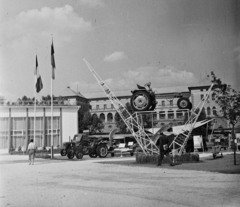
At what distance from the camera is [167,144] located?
15.4 meters

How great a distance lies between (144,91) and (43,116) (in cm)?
3683

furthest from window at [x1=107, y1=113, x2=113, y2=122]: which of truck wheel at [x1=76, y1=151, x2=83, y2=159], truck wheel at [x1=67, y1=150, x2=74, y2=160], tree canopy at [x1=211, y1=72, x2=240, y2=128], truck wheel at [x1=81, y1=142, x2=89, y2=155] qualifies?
tree canopy at [x1=211, y1=72, x2=240, y2=128]

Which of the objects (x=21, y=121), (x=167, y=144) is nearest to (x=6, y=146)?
(x=21, y=121)

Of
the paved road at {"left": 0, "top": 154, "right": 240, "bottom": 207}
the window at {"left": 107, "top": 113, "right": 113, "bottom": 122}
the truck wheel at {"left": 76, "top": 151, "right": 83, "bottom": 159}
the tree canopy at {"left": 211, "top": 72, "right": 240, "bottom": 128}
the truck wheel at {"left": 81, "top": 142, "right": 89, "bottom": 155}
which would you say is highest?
the window at {"left": 107, "top": 113, "right": 113, "bottom": 122}

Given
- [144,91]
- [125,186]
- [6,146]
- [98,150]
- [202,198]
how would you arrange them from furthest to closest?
[6,146]
[98,150]
[144,91]
[125,186]
[202,198]

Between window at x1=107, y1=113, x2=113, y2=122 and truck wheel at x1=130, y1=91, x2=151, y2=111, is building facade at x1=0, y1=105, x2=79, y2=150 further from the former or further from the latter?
window at x1=107, y1=113, x2=113, y2=122

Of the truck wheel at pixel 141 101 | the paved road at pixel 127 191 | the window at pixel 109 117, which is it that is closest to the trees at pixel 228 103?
the truck wheel at pixel 141 101

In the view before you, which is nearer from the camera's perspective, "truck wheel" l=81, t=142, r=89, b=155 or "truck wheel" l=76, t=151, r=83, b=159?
"truck wheel" l=76, t=151, r=83, b=159

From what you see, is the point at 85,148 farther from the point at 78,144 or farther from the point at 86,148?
the point at 78,144

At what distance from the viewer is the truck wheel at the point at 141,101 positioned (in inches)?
687

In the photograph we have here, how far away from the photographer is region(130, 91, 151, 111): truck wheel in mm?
17438

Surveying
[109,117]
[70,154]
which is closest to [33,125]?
[70,154]

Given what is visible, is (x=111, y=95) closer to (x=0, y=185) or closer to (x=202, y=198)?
(x=0, y=185)

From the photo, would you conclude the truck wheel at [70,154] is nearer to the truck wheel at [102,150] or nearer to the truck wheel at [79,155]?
the truck wheel at [79,155]
